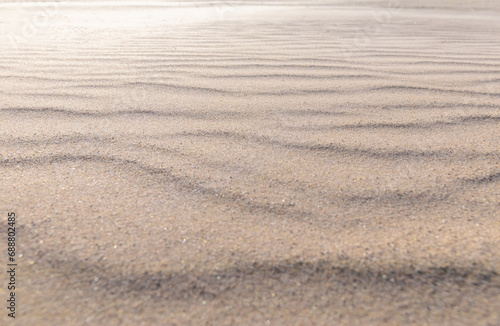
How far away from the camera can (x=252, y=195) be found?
985 mm

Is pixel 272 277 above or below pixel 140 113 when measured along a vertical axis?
below

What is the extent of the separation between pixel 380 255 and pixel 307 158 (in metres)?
0.48

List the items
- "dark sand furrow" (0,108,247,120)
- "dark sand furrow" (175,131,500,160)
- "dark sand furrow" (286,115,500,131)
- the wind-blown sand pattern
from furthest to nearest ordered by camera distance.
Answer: "dark sand furrow" (0,108,247,120) < "dark sand furrow" (286,115,500,131) < "dark sand furrow" (175,131,500,160) < the wind-blown sand pattern

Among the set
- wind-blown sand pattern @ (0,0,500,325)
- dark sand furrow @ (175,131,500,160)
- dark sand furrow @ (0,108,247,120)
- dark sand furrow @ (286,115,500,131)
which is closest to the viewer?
wind-blown sand pattern @ (0,0,500,325)

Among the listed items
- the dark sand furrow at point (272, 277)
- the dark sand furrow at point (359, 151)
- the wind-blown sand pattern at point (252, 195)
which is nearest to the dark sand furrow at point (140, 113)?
the wind-blown sand pattern at point (252, 195)

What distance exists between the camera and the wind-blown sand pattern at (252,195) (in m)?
0.68

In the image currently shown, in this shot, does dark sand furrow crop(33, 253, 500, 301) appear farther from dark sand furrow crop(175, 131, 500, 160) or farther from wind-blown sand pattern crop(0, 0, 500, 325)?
dark sand furrow crop(175, 131, 500, 160)

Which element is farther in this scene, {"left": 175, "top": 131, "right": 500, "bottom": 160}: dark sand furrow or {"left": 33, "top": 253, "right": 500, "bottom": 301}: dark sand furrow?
{"left": 175, "top": 131, "right": 500, "bottom": 160}: dark sand furrow

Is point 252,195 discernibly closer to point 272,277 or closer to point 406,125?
point 272,277

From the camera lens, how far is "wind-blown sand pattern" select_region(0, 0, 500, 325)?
0.68m

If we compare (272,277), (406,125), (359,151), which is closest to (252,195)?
(272,277)

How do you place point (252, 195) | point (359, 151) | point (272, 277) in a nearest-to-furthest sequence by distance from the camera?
1. point (272, 277)
2. point (252, 195)
3. point (359, 151)

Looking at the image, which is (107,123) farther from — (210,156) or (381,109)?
(381,109)

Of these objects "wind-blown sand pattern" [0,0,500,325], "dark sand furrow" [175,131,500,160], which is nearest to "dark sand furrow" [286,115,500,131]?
"wind-blown sand pattern" [0,0,500,325]
